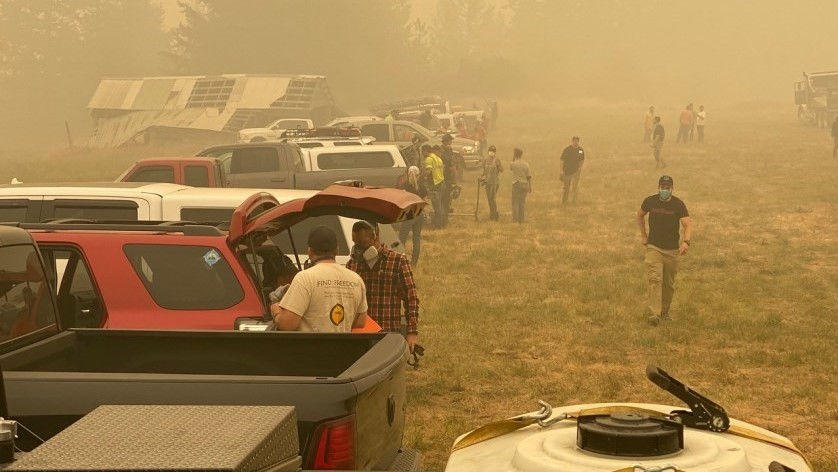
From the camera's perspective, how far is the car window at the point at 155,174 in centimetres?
1916

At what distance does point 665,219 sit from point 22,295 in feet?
34.9

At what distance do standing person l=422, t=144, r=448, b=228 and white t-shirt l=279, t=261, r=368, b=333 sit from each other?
17438mm

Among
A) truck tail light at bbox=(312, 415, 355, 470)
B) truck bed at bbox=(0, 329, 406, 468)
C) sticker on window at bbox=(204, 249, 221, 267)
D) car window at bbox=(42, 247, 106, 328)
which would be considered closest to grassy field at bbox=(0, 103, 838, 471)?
sticker on window at bbox=(204, 249, 221, 267)

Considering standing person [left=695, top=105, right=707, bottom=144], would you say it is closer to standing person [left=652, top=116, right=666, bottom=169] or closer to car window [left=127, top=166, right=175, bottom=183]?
standing person [left=652, top=116, right=666, bottom=169]

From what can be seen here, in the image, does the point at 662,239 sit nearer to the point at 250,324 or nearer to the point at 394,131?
the point at 250,324

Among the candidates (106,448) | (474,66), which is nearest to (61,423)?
(106,448)

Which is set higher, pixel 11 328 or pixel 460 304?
pixel 11 328

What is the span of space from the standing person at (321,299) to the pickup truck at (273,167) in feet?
35.3

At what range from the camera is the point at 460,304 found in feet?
56.6

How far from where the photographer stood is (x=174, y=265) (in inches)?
336

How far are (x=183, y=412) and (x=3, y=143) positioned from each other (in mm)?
106754

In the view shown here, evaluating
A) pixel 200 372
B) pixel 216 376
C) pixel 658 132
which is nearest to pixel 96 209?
pixel 200 372

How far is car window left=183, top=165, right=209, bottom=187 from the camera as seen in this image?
19.0 m

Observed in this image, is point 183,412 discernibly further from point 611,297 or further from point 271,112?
point 271,112
